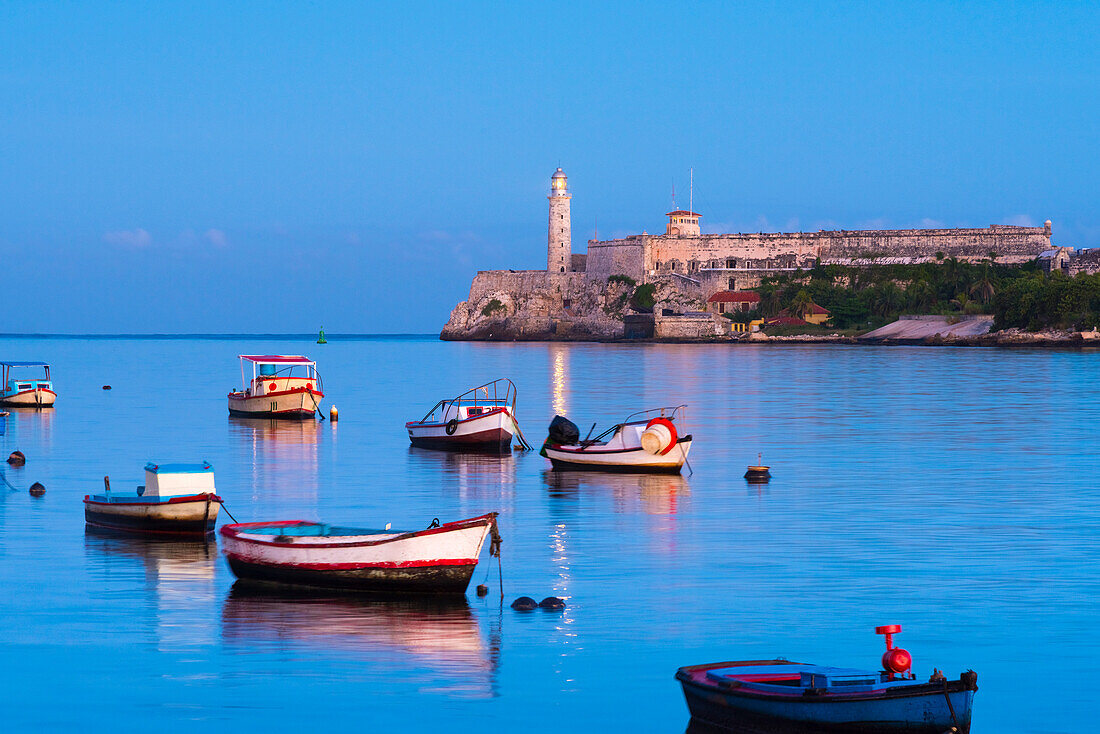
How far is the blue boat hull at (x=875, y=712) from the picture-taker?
309 inches

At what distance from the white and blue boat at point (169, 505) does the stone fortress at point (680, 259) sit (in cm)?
8505

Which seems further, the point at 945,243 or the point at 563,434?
the point at 945,243

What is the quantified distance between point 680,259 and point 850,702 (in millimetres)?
98948

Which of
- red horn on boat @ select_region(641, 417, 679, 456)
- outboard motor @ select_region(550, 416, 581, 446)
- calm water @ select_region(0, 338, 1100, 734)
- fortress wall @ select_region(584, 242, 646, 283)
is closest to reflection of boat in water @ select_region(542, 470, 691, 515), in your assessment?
calm water @ select_region(0, 338, 1100, 734)

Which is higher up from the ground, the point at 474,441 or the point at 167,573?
the point at 474,441

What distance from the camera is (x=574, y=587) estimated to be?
13.0 meters

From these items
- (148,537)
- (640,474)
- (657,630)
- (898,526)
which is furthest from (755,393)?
(657,630)

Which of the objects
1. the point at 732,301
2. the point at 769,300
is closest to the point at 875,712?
the point at 769,300

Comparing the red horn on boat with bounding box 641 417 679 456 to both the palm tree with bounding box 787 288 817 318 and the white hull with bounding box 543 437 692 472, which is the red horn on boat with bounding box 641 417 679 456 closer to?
the white hull with bounding box 543 437 692 472

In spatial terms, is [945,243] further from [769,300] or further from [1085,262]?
[769,300]

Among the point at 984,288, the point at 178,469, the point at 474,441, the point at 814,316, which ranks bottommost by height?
the point at 474,441

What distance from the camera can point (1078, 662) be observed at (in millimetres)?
10211

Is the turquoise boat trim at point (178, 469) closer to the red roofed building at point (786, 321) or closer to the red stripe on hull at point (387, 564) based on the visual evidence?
the red stripe on hull at point (387, 564)

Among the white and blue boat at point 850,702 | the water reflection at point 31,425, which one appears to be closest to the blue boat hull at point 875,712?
the white and blue boat at point 850,702
